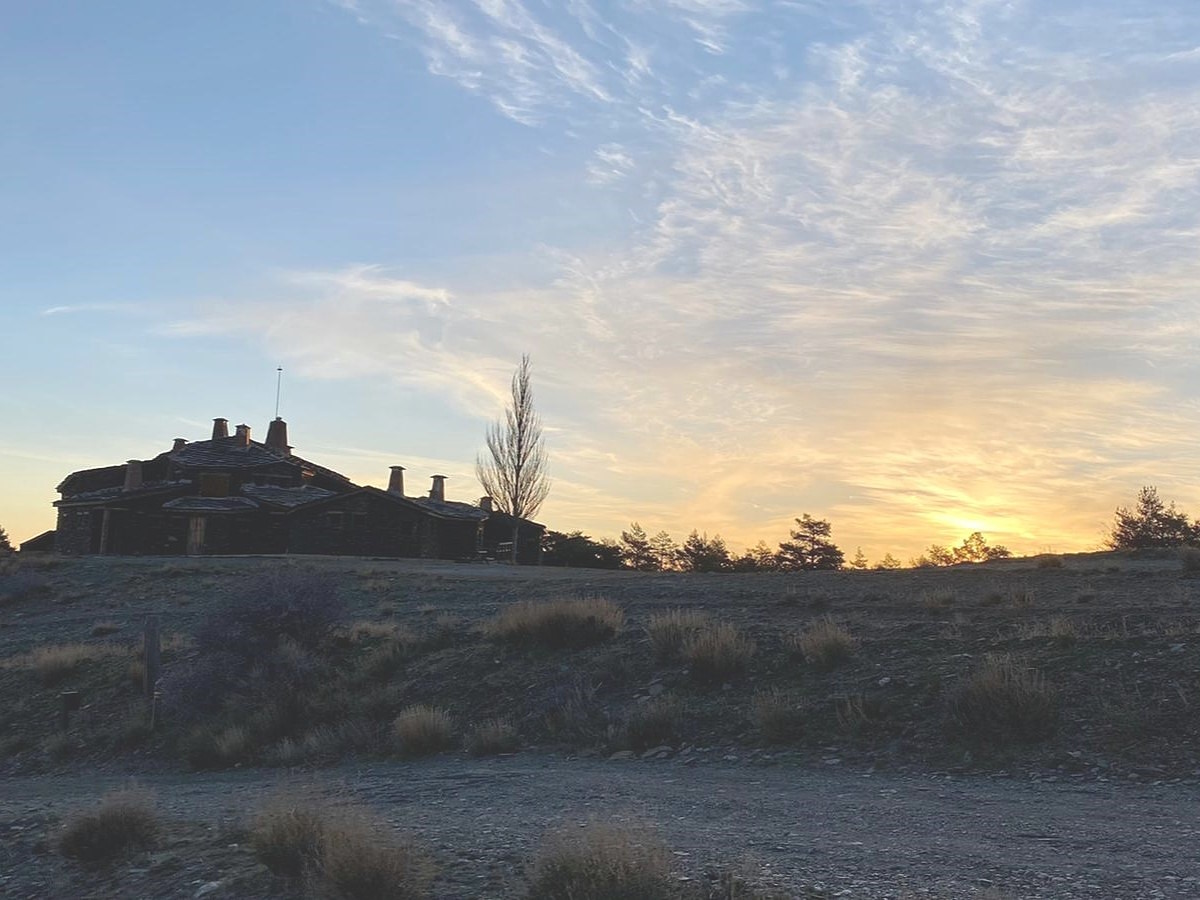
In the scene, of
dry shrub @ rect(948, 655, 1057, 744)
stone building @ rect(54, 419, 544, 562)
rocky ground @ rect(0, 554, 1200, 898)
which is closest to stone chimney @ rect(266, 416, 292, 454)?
stone building @ rect(54, 419, 544, 562)

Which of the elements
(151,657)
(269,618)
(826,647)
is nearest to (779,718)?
(826,647)

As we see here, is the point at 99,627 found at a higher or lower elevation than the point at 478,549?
lower

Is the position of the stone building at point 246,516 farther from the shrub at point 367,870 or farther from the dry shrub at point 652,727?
the shrub at point 367,870

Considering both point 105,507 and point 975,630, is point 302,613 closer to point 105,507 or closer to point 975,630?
point 975,630

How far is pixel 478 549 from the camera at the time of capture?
2194 inches

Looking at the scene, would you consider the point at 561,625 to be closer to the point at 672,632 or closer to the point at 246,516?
the point at 672,632

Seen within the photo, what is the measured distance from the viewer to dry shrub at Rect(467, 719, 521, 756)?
1324 centimetres

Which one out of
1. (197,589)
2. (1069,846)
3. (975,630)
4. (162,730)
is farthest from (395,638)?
(197,589)

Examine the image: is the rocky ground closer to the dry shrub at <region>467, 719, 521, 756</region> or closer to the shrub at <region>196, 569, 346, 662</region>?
the dry shrub at <region>467, 719, 521, 756</region>

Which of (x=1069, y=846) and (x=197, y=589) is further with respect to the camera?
(x=197, y=589)

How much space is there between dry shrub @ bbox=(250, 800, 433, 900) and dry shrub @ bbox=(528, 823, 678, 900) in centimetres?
96

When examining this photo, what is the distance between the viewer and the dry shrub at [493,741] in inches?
521

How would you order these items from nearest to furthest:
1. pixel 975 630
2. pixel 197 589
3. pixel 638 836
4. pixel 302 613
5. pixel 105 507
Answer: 1. pixel 638 836
2. pixel 975 630
3. pixel 302 613
4. pixel 197 589
5. pixel 105 507

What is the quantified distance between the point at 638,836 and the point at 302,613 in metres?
11.6
